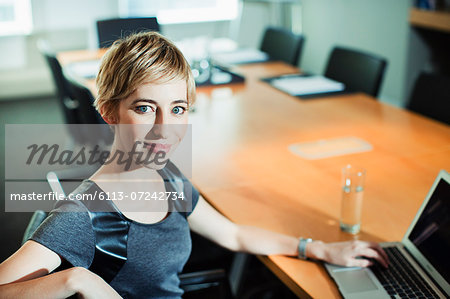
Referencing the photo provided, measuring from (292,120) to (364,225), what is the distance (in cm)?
102

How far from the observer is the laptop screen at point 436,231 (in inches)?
47.3

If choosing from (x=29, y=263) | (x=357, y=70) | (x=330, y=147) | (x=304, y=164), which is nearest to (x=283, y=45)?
(x=357, y=70)

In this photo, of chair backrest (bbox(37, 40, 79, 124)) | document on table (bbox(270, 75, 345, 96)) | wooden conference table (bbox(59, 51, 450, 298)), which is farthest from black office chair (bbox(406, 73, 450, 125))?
chair backrest (bbox(37, 40, 79, 124))

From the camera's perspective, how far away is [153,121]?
3.73ft

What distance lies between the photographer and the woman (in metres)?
0.95

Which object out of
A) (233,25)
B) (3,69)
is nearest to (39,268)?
(3,69)

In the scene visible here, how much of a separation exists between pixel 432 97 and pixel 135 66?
1899 millimetres

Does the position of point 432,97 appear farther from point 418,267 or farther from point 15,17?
point 15,17

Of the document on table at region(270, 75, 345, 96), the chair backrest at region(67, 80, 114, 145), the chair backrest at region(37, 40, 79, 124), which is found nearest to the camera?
the chair backrest at region(67, 80, 114, 145)

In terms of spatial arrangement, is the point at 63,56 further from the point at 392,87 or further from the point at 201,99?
the point at 392,87

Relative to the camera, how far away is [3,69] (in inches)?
221

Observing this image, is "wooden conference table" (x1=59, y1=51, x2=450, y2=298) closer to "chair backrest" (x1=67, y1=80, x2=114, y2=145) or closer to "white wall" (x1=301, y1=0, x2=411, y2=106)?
"chair backrest" (x1=67, y1=80, x2=114, y2=145)

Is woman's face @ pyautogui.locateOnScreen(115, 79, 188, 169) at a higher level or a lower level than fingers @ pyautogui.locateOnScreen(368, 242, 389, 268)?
higher

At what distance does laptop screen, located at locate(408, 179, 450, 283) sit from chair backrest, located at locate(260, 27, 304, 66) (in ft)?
8.05
